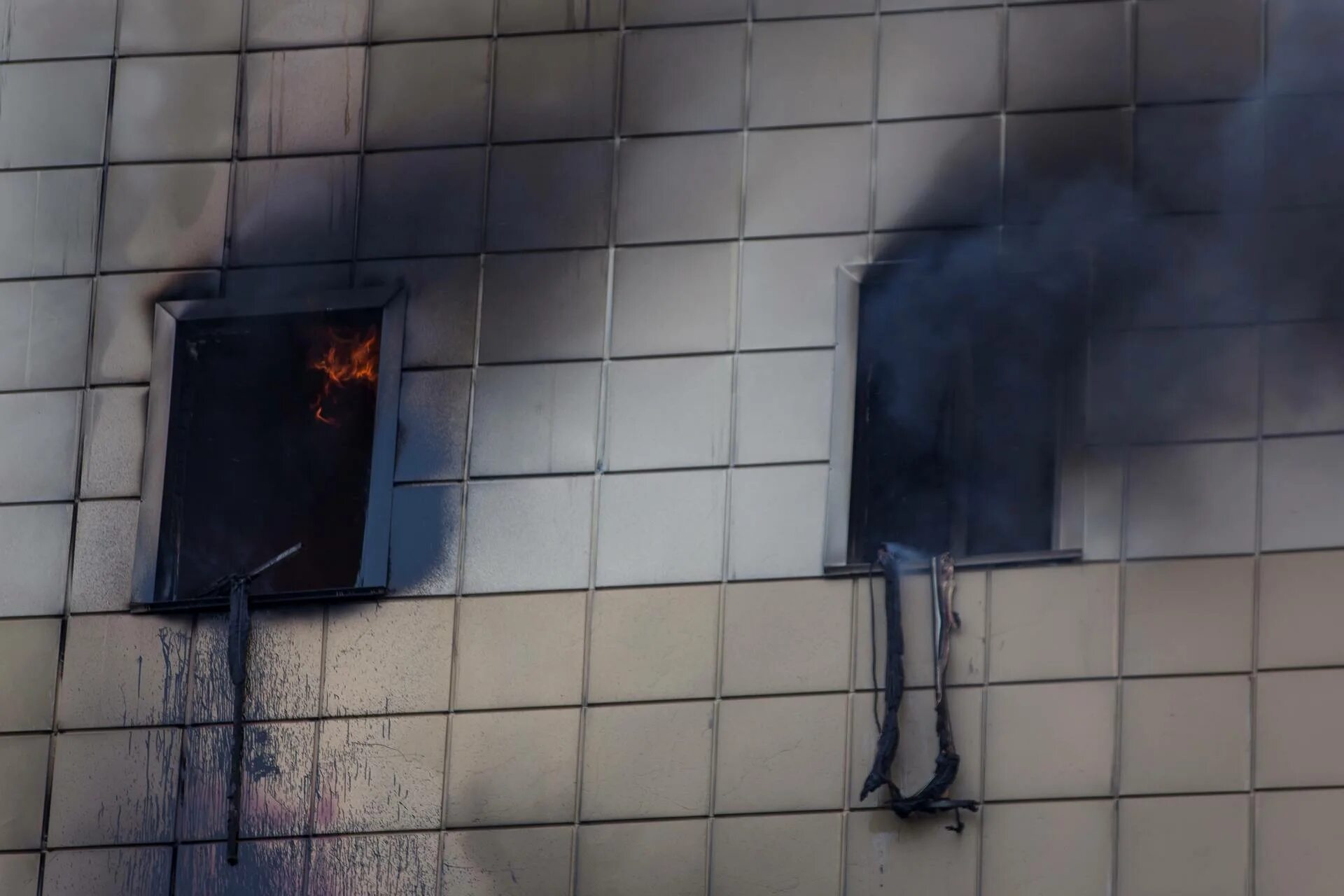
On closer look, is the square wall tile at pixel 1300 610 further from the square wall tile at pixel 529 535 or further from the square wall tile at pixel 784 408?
the square wall tile at pixel 529 535

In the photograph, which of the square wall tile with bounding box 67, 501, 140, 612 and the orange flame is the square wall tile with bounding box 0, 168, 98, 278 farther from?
the square wall tile with bounding box 67, 501, 140, 612

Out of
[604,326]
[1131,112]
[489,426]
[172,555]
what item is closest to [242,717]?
[172,555]

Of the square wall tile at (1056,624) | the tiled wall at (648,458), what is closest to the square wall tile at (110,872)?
the tiled wall at (648,458)

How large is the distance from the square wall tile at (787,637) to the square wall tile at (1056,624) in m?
0.60

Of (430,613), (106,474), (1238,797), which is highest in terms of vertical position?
(106,474)

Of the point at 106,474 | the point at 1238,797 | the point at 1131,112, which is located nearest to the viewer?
the point at 1238,797

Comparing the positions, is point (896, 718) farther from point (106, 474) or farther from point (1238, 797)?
point (106, 474)

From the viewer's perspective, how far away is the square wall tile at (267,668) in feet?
27.0

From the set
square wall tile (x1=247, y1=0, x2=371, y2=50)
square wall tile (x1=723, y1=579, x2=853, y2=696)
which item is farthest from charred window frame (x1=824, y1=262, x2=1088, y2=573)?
square wall tile (x1=247, y1=0, x2=371, y2=50)

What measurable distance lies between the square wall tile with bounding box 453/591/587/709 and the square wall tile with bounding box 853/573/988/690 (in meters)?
1.13

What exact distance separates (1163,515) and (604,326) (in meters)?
2.39

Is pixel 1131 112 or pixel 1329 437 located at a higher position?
pixel 1131 112

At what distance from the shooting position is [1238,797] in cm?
726

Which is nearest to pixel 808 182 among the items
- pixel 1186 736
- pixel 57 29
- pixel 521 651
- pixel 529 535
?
pixel 529 535
